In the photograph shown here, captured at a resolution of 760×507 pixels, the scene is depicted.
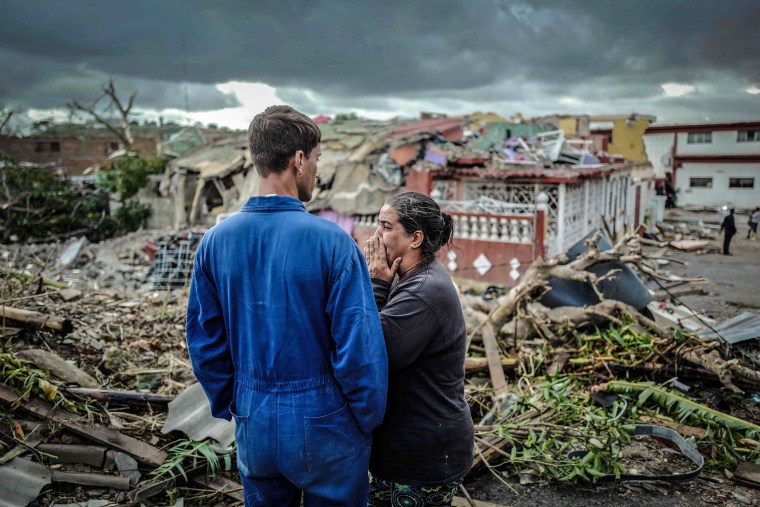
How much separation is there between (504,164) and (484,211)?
1521 millimetres

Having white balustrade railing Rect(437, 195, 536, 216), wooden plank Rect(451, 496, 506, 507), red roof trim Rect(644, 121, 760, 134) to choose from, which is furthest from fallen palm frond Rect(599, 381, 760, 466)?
red roof trim Rect(644, 121, 760, 134)

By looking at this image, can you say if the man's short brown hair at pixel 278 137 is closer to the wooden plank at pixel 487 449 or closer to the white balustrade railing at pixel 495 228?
the wooden plank at pixel 487 449

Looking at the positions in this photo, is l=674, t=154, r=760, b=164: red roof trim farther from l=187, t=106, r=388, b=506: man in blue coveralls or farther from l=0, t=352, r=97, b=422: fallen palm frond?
l=0, t=352, r=97, b=422: fallen palm frond

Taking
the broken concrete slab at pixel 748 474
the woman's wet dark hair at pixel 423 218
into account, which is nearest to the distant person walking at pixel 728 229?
the broken concrete slab at pixel 748 474

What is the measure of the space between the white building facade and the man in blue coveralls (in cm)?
1164

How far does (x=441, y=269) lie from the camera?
2006mm

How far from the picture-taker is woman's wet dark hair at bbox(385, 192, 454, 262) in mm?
2041

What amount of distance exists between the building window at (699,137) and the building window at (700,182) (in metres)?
1.19

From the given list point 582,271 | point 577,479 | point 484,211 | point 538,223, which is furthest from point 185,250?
point 577,479

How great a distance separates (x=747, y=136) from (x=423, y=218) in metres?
12.2

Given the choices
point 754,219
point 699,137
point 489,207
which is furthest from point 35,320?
point 699,137

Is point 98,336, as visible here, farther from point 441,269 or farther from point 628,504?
point 628,504

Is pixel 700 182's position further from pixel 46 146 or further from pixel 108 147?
pixel 46 146

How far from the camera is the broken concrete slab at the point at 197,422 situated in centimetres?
322
